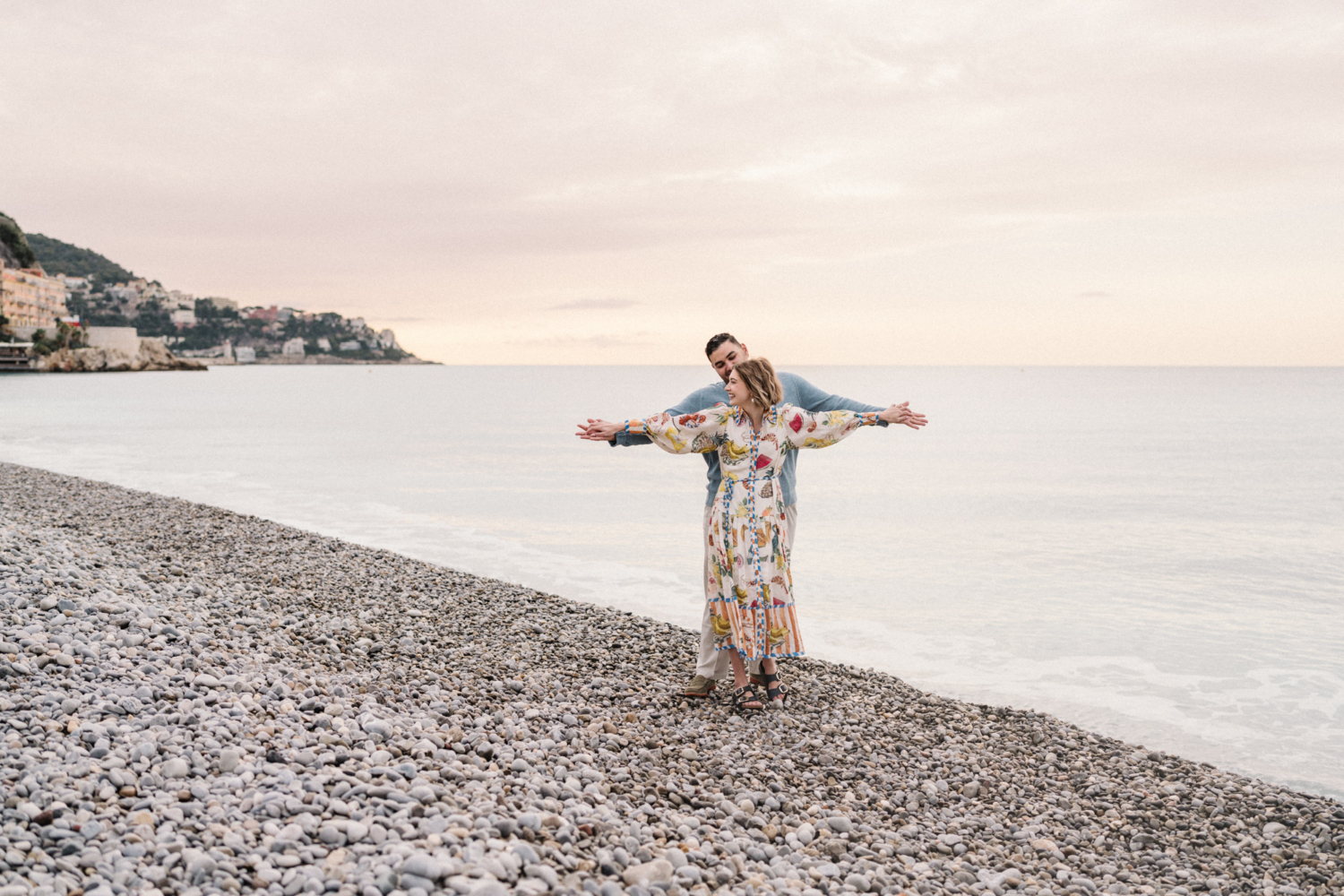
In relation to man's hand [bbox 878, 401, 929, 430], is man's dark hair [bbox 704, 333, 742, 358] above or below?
above

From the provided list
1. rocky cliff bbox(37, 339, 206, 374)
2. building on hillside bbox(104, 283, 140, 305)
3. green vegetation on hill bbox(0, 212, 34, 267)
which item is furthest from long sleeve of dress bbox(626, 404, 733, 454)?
building on hillside bbox(104, 283, 140, 305)

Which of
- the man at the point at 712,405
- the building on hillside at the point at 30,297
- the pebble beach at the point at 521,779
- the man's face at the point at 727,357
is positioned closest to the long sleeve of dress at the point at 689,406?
the man at the point at 712,405

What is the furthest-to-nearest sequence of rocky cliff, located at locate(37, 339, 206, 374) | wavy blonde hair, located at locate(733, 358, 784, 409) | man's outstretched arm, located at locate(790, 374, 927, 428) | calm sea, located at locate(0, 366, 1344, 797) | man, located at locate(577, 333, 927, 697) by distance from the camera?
rocky cliff, located at locate(37, 339, 206, 374)
calm sea, located at locate(0, 366, 1344, 797)
man's outstretched arm, located at locate(790, 374, 927, 428)
man, located at locate(577, 333, 927, 697)
wavy blonde hair, located at locate(733, 358, 784, 409)

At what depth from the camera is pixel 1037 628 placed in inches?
430

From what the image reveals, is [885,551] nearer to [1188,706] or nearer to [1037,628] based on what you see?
[1037,628]

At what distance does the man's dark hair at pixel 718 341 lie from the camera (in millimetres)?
6078

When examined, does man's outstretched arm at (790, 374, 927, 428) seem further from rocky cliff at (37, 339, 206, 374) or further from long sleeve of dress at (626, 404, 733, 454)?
rocky cliff at (37, 339, 206, 374)

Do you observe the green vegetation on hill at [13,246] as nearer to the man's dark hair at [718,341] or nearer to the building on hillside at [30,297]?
the building on hillside at [30,297]

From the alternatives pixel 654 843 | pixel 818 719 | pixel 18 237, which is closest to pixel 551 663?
pixel 818 719

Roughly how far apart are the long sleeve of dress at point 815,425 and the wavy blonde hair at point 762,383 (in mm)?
187

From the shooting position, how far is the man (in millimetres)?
6062

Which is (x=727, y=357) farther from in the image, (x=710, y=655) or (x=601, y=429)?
(x=710, y=655)

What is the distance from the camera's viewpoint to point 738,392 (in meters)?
5.87

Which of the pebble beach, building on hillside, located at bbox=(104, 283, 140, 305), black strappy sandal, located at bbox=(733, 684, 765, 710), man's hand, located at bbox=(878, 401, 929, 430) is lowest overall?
the pebble beach
